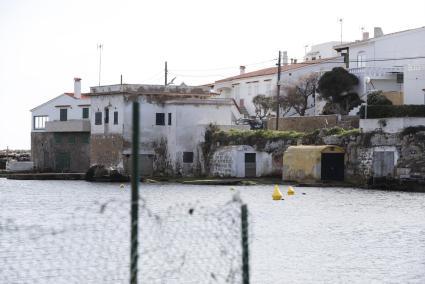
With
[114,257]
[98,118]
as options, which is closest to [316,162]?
[98,118]

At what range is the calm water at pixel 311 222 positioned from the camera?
81.6 feet

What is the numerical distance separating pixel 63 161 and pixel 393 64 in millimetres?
30792

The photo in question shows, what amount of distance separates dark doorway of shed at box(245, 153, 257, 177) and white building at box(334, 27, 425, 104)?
10.3 m

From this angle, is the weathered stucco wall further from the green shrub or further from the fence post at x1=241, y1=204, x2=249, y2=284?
the fence post at x1=241, y1=204, x2=249, y2=284

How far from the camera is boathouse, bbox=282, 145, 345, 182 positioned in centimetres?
6134

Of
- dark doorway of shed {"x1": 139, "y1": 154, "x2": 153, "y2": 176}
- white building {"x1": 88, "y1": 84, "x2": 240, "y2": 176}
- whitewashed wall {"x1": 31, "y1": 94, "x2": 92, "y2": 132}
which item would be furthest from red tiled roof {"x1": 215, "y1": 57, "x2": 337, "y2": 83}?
dark doorway of shed {"x1": 139, "y1": 154, "x2": 153, "y2": 176}

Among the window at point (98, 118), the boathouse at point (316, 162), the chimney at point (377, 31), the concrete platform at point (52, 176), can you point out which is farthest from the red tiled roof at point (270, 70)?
the boathouse at point (316, 162)

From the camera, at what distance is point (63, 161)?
276 ft

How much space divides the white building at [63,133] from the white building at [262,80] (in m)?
13.9

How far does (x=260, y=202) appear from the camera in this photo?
1898 inches

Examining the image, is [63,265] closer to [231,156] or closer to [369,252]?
[369,252]

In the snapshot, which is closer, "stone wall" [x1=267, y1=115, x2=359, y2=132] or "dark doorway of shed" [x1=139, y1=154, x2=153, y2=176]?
"stone wall" [x1=267, y1=115, x2=359, y2=132]

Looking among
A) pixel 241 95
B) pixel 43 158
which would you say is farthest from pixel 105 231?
pixel 241 95

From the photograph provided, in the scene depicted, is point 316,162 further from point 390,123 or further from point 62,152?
point 62,152
